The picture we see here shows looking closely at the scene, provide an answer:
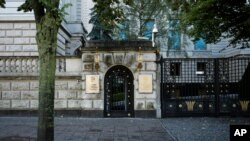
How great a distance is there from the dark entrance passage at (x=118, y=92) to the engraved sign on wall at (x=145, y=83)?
398mm

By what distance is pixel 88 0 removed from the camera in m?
46.1

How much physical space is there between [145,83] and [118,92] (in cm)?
127

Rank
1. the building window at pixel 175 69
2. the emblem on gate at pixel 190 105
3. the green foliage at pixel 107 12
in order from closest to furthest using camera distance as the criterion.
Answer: the green foliage at pixel 107 12, the emblem on gate at pixel 190 105, the building window at pixel 175 69

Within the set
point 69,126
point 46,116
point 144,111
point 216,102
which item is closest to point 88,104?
point 144,111

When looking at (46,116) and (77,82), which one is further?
(77,82)

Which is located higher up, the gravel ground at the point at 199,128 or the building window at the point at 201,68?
the building window at the point at 201,68

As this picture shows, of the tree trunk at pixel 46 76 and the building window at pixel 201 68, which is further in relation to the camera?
the building window at pixel 201 68

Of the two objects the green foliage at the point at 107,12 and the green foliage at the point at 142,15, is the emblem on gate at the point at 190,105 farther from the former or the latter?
the green foliage at the point at 142,15

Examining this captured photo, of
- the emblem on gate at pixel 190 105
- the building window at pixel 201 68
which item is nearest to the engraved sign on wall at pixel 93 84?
the emblem on gate at pixel 190 105

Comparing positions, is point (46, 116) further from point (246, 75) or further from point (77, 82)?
point (246, 75)

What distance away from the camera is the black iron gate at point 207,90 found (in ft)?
62.8

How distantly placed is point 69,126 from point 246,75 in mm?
8676

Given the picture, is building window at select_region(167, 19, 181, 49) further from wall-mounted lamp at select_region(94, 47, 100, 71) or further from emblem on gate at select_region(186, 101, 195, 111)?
wall-mounted lamp at select_region(94, 47, 100, 71)

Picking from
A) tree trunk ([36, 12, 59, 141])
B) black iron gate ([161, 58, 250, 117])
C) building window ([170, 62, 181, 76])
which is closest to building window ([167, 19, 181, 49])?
building window ([170, 62, 181, 76])
